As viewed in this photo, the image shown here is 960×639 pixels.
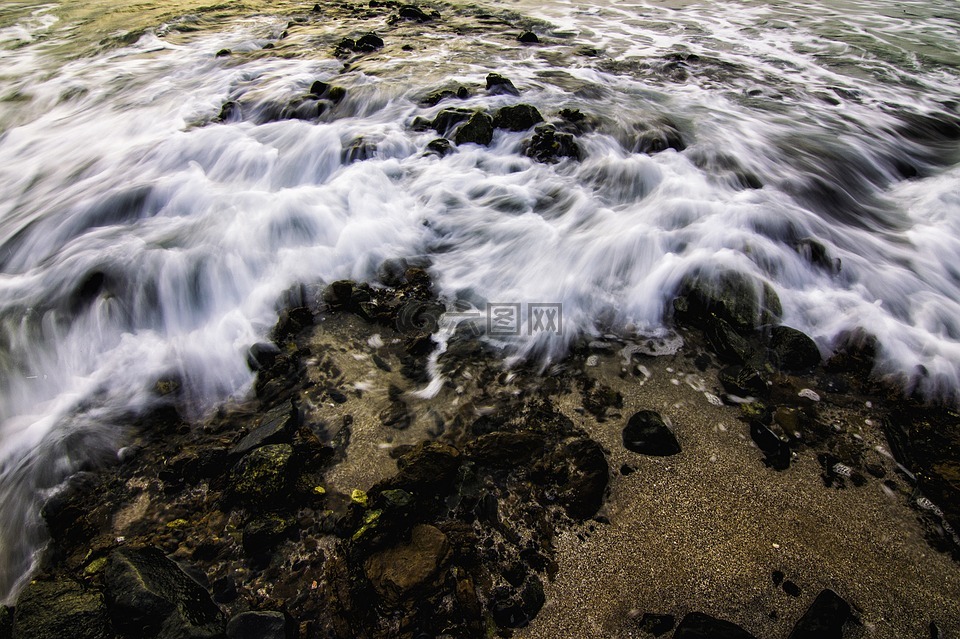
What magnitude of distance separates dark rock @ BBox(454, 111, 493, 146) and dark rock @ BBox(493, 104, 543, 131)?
28 cm

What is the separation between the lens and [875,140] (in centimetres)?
→ 627

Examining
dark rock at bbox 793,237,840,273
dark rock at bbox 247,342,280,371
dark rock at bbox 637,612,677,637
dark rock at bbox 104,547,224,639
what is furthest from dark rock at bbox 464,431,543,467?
dark rock at bbox 793,237,840,273

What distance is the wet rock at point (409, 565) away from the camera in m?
2.19

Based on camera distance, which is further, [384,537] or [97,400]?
[97,400]

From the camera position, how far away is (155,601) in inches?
79.7

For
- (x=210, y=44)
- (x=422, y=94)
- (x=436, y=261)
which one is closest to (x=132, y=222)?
(x=436, y=261)

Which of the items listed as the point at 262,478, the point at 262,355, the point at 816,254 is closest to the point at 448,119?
the point at 262,355

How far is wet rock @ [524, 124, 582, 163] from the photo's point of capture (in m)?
5.76

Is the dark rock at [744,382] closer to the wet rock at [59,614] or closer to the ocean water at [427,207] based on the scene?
the ocean water at [427,207]

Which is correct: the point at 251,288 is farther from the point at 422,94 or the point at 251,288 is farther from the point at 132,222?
the point at 422,94

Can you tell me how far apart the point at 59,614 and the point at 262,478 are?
934 mm

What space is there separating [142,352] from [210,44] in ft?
33.4

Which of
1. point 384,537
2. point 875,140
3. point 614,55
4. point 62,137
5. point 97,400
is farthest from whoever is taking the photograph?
point 614,55

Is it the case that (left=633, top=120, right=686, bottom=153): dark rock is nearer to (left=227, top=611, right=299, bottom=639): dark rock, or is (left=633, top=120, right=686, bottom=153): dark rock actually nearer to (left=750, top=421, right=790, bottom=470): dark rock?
(left=750, top=421, right=790, bottom=470): dark rock
